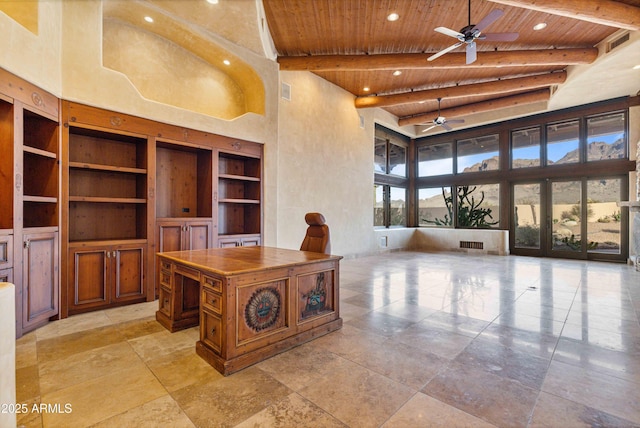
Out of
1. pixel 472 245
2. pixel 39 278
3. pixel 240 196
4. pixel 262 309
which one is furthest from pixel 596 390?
pixel 472 245

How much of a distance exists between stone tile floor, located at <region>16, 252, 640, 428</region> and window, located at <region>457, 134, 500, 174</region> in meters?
6.04

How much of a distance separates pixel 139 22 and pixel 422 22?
13.9ft

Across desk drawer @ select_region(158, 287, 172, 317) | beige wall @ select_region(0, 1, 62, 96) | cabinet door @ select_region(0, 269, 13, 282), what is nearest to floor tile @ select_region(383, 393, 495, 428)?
desk drawer @ select_region(158, 287, 172, 317)

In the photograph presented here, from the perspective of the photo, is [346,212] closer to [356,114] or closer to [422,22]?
[356,114]

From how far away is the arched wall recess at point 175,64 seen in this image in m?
4.14

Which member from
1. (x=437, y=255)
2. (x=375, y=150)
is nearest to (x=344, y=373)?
(x=437, y=255)

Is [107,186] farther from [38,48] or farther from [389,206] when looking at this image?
[389,206]

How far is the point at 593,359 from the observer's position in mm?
2324

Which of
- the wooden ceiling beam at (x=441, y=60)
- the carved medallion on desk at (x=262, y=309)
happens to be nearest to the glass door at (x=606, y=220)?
the wooden ceiling beam at (x=441, y=60)

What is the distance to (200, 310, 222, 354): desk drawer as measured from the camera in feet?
7.37

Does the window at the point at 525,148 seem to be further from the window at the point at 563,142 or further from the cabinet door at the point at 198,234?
the cabinet door at the point at 198,234

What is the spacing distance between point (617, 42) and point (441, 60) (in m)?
2.75

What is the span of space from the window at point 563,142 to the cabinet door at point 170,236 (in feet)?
30.3

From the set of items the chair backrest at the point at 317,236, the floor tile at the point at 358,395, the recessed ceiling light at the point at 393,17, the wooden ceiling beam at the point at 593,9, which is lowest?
the floor tile at the point at 358,395
